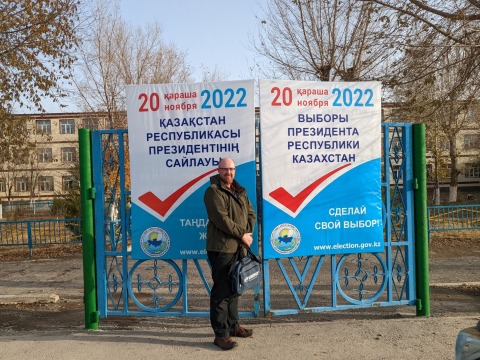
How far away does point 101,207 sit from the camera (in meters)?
5.73

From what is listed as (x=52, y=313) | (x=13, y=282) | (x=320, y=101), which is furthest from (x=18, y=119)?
(x=320, y=101)

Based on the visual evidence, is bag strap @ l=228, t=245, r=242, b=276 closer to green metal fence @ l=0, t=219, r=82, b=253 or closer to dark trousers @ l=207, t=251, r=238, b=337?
dark trousers @ l=207, t=251, r=238, b=337

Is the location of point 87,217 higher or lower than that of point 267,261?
higher

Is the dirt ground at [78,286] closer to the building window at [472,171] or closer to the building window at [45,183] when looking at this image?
the building window at [472,171]

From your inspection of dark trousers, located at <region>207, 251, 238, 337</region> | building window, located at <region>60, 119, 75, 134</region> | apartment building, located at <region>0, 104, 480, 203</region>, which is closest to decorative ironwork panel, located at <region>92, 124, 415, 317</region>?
dark trousers, located at <region>207, 251, 238, 337</region>

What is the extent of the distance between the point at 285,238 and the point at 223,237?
0.96 m

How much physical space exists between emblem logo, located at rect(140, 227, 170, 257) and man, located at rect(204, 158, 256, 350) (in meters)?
0.76

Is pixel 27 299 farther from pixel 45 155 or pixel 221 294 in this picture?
pixel 45 155

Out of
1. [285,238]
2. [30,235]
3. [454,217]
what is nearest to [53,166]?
[30,235]

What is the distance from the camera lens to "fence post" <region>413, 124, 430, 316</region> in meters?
5.95

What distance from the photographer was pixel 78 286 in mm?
9609

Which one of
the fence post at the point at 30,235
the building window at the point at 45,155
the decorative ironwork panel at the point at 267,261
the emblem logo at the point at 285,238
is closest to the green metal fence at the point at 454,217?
the decorative ironwork panel at the point at 267,261

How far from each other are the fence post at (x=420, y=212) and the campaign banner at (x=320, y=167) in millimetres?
475

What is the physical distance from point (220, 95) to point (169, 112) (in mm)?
632
